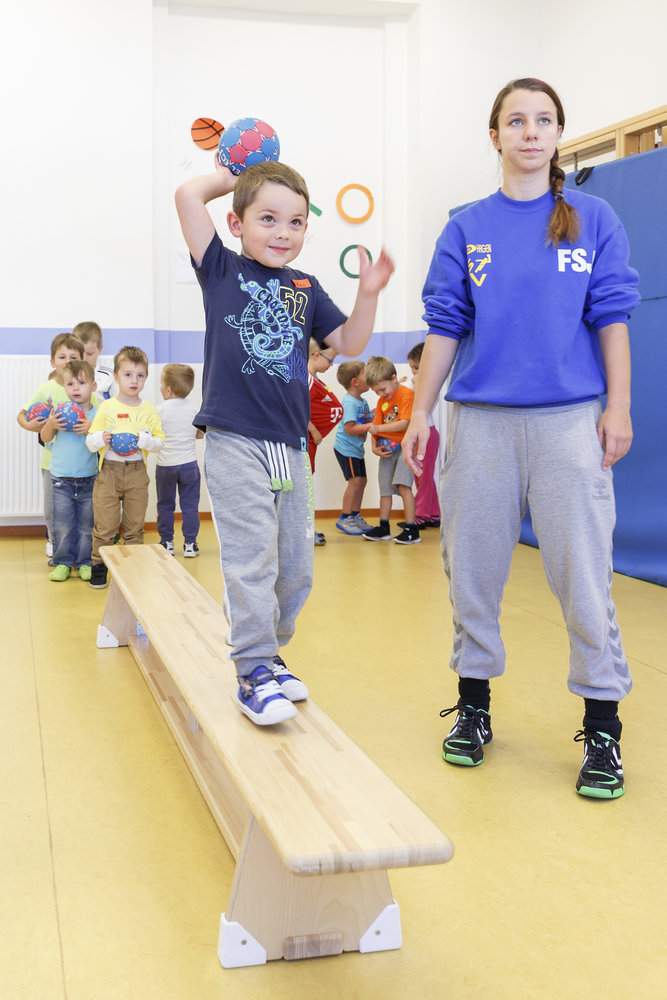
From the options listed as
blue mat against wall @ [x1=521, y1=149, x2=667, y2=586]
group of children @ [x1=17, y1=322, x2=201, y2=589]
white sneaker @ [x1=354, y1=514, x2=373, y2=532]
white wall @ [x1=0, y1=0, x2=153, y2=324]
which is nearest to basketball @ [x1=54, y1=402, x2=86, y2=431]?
group of children @ [x1=17, y1=322, x2=201, y2=589]

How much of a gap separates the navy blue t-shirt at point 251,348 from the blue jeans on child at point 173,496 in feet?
10.5

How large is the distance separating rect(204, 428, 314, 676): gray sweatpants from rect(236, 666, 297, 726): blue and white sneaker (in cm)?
3

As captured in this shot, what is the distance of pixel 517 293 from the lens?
2.07 meters

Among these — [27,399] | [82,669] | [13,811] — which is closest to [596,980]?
[13,811]

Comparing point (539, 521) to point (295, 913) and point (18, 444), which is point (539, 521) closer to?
point (295, 913)

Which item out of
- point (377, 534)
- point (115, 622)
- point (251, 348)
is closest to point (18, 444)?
point (377, 534)

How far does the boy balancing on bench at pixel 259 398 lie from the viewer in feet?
5.90

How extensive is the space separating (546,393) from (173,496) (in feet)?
10.9

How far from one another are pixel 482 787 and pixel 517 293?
107 centimetres

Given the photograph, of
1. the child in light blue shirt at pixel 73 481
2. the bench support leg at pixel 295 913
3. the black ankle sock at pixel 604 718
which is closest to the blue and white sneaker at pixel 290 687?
the bench support leg at pixel 295 913

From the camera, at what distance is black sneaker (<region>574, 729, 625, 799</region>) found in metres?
2.03

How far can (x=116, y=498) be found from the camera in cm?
436

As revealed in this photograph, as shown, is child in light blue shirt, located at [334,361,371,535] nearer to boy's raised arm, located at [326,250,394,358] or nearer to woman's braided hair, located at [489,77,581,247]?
woman's braided hair, located at [489,77,581,247]

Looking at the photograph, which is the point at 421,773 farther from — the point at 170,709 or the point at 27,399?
the point at 27,399
